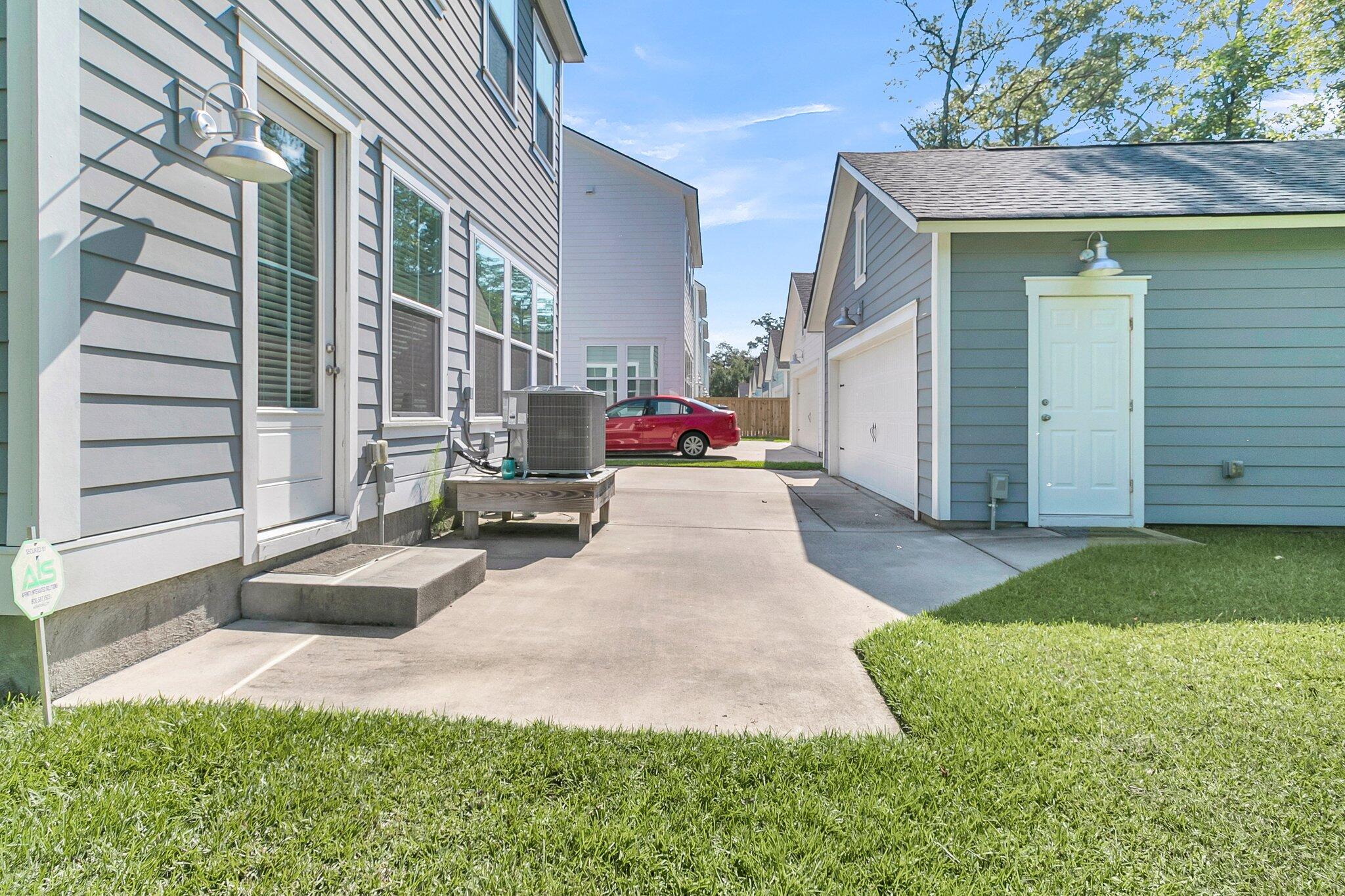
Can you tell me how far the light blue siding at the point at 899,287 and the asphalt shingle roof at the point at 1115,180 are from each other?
0.47 m

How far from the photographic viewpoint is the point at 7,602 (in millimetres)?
2068

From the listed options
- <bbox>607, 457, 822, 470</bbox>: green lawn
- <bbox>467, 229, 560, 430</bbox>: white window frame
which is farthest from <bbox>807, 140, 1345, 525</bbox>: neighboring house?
<bbox>607, 457, 822, 470</bbox>: green lawn

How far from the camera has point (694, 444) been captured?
552 inches

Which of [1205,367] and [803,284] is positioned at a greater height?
[803,284]

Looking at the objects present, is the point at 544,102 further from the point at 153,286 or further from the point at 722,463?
the point at 722,463

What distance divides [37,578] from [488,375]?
4.48 meters

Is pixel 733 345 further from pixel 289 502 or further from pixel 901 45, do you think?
pixel 289 502

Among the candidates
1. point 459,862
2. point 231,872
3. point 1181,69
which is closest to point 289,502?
point 231,872

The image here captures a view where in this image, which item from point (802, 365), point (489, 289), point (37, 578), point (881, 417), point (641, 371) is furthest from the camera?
point (802, 365)

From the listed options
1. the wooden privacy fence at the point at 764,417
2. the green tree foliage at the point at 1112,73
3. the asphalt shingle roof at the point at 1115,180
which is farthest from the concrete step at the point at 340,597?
the green tree foliage at the point at 1112,73

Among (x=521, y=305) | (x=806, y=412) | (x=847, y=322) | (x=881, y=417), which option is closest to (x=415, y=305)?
(x=521, y=305)

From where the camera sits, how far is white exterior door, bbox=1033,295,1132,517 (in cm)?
599

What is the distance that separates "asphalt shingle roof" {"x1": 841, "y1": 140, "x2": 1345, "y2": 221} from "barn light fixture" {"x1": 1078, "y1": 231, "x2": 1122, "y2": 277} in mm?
262

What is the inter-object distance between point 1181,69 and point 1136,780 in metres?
23.7
